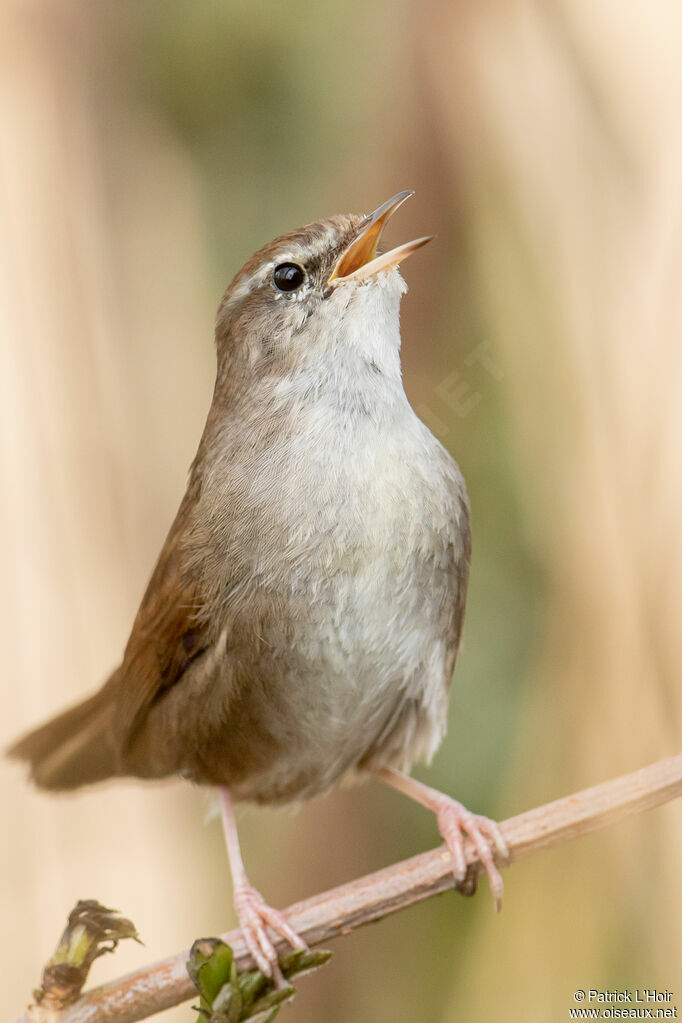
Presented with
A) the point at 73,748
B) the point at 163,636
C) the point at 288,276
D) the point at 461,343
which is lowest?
the point at 73,748

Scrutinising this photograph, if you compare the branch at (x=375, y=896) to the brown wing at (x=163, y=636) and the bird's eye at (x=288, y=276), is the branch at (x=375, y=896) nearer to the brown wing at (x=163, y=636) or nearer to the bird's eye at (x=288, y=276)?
the brown wing at (x=163, y=636)

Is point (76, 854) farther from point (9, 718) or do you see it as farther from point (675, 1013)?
point (675, 1013)

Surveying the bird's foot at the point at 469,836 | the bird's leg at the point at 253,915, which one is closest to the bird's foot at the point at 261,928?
the bird's leg at the point at 253,915

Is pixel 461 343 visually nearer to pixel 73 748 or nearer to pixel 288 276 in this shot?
pixel 288 276

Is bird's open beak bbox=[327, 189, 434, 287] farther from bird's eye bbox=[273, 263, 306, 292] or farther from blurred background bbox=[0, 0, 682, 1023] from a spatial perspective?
blurred background bbox=[0, 0, 682, 1023]

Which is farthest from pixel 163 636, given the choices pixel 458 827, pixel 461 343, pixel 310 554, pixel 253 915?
pixel 461 343

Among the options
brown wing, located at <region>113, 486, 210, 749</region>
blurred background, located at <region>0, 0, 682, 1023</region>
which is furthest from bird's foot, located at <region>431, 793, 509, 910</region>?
brown wing, located at <region>113, 486, 210, 749</region>
